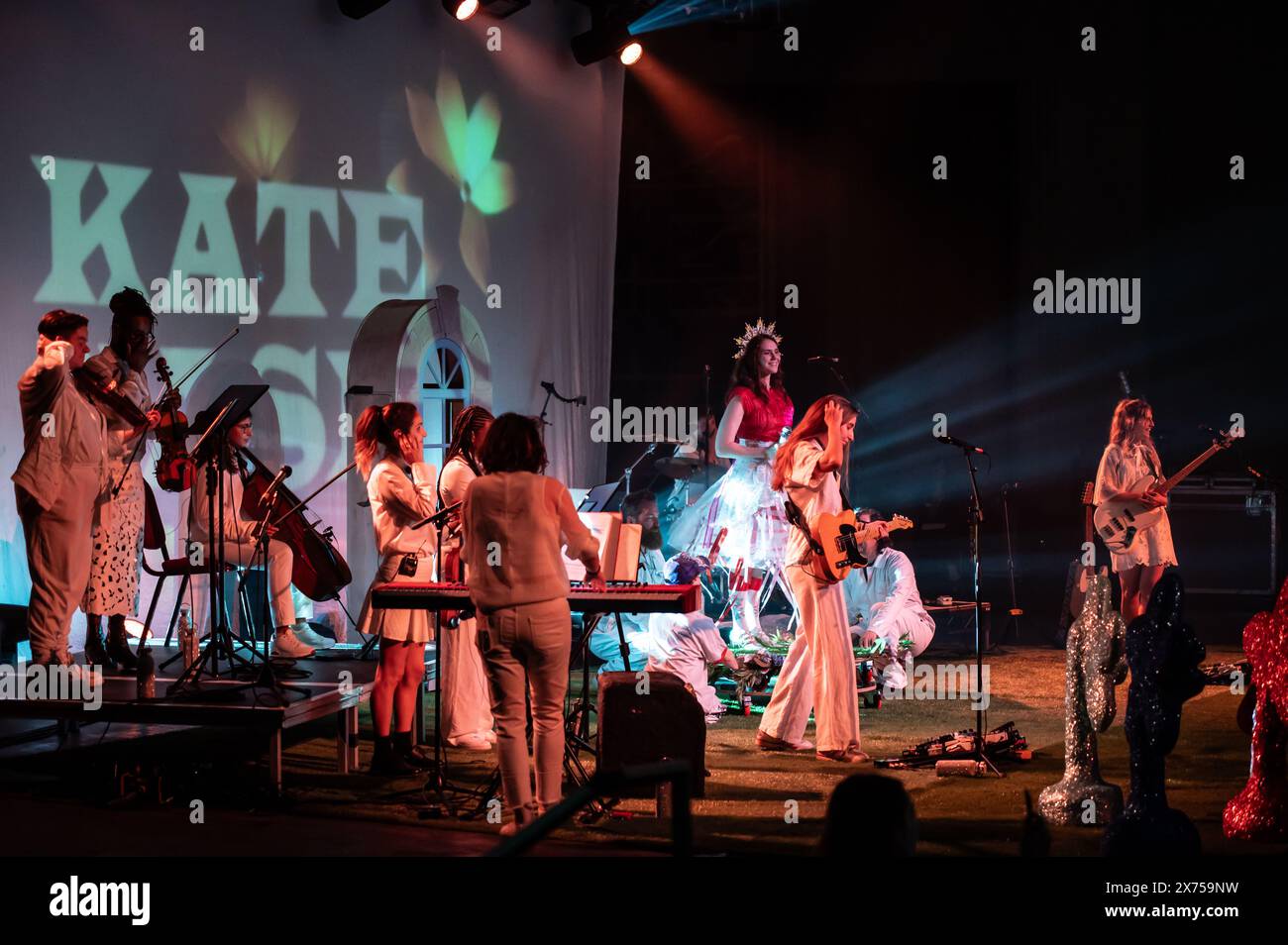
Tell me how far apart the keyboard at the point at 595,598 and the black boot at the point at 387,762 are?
3.65 feet

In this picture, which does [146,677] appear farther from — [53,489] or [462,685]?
[462,685]

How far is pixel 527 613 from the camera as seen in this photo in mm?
5316

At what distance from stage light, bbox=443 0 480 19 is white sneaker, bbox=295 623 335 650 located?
4.91 metres

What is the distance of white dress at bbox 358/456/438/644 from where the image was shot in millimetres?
6703

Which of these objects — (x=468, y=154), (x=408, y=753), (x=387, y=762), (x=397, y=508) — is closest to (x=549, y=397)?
(x=468, y=154)

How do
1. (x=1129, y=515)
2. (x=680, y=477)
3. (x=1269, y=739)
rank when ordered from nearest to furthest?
(x=1269, y=739)
(x=1129, y=515)
(x=680, y=477)

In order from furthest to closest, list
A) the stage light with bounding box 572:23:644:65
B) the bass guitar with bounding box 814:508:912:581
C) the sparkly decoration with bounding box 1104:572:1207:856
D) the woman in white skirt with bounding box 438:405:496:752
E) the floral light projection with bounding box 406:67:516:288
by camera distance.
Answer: the stage light with bounding box 572:23:644:65 < the floral light projection with bounding box 406:67:516:288 < the woman in white skirt with bounding box 438:405:496:752 < the bass guitar with bounding box 814:508:912:581 < the sparkly decoration with bounding box 1104:572:1207:856

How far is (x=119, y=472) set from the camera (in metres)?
7.44

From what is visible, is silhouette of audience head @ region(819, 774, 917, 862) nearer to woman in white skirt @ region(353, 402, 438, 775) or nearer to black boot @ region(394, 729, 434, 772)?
woman in white skirt @ region(353, 402, 438, 775)

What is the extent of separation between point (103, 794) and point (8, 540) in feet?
8.31

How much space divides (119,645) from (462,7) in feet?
19.5

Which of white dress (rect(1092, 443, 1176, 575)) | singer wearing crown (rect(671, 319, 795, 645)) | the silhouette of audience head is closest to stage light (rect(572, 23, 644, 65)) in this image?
singer wearing crown (rect(671, 319, 795, 645))
